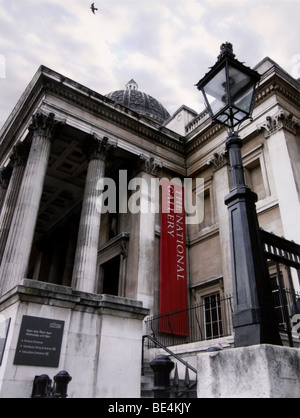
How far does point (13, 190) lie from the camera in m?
18.0

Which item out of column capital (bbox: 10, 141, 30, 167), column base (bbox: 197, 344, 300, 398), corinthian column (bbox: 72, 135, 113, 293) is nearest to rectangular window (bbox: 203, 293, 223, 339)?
corinthian column (bbox: 72, 135, 113, 293)

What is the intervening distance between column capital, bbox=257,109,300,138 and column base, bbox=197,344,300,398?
47.2 feet

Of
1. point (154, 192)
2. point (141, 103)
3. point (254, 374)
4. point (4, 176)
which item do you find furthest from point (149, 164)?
point (254, 374)

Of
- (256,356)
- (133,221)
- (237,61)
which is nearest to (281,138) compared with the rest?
(133,221)

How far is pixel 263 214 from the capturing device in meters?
15.3

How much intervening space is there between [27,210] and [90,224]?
2.80 meters

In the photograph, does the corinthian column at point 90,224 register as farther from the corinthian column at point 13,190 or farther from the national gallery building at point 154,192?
the corinthian column at point 13,190

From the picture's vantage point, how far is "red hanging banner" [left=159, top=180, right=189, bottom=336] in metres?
15.7

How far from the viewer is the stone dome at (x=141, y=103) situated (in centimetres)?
3078

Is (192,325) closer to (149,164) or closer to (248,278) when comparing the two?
(149,164)

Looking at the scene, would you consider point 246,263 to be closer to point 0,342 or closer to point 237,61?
point 237,61

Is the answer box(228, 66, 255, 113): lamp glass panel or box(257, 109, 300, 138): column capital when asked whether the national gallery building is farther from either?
box(228, 66, 255, 113): lamp glass panel

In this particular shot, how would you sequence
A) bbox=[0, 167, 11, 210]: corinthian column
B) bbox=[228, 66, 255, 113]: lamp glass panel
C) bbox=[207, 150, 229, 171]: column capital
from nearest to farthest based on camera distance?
bbox=[228, 66, 255, 113]: lamp glass panel < bbox=[207, 150, 229, 171]: column capital < bbox=[0, 167, 11, 210]: corinthian column

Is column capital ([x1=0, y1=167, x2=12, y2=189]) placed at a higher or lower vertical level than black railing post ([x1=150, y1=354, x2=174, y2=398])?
higher
